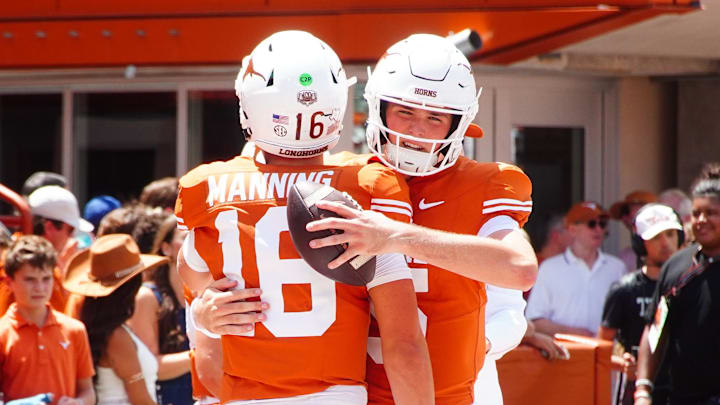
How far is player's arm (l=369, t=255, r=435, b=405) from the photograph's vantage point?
2598 millimetres

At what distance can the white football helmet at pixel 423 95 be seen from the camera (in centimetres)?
288

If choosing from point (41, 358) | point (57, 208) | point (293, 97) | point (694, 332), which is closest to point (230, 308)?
point (293, 97)

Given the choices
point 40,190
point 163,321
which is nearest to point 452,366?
point 163,321

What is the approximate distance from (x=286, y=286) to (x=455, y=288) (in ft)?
1.58

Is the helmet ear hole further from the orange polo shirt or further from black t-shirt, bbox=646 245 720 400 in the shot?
the orange polo shirt

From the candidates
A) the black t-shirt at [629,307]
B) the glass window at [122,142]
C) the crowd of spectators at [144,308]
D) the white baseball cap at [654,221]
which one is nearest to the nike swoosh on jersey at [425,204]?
the crowd of spectators at [144,308]

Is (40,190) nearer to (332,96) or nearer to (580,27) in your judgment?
(580,27)

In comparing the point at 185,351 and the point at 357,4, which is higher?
the point at 357,4

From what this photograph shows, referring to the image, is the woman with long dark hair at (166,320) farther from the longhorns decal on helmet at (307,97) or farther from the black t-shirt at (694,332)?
the longhorns decal on helmet at (307,97)

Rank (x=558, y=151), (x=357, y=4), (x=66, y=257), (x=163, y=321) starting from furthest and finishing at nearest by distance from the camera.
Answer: (x=558, y=151) → (x=357, y=4) → (x=66, y=257) → (x=163, y=321)

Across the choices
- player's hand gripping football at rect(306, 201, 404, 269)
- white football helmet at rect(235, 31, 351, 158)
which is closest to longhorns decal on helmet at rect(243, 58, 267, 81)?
white football helmet at rect(235, 31, 351, 158)

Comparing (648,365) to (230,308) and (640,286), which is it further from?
(230,308)

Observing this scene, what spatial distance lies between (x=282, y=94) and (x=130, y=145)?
22.1 feet

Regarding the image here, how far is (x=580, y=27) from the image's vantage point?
22.7 ft
